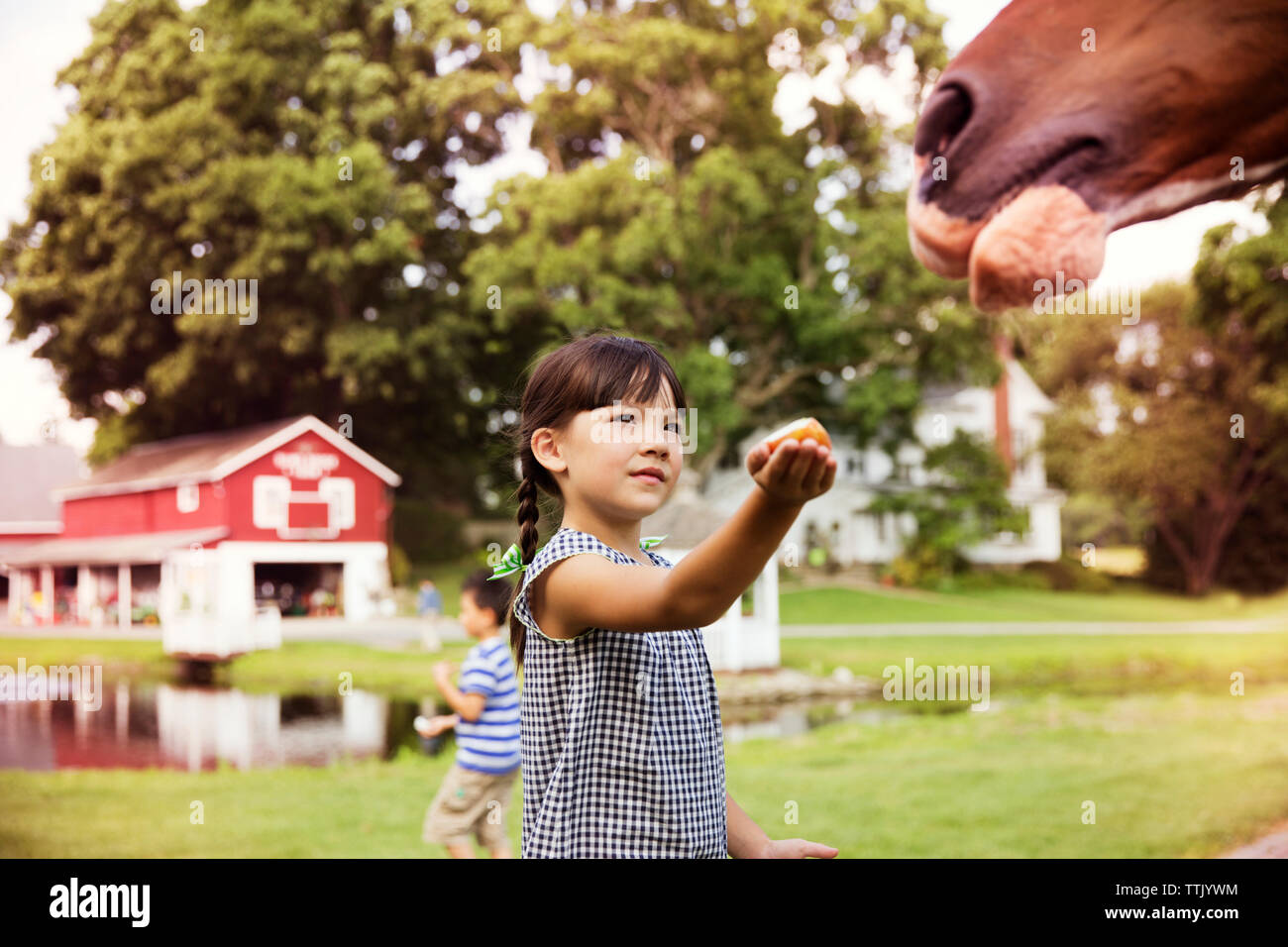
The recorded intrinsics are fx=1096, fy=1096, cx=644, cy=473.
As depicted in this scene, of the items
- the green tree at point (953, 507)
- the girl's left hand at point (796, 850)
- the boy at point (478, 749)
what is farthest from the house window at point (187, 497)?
the girl's left hand at point (796, 850)

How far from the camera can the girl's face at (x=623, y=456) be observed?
1139 millimetres

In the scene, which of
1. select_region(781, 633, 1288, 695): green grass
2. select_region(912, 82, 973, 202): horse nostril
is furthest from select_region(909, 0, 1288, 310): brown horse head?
select_region(781, 633, 1288, 695): green grass

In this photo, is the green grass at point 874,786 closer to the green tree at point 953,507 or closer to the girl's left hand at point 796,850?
the girl's left hand at point 796,850

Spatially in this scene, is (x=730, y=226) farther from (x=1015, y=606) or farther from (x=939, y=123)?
(x=939, y=123)

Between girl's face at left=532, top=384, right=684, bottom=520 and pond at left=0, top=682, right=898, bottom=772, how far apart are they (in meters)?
5.75

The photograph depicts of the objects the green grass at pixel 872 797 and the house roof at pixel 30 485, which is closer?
the green grass at pixel 872 797

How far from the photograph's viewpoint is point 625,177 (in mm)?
10898

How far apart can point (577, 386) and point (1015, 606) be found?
12.0 metres

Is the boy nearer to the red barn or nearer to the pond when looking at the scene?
the pond

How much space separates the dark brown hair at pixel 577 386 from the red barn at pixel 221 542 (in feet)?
23.8

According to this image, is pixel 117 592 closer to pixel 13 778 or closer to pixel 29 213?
pixel 13 778

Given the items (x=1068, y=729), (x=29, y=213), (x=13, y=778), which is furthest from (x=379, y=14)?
(x=1068, y=729)

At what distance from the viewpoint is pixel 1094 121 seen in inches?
50.4

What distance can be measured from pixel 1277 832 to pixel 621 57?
9.49m
